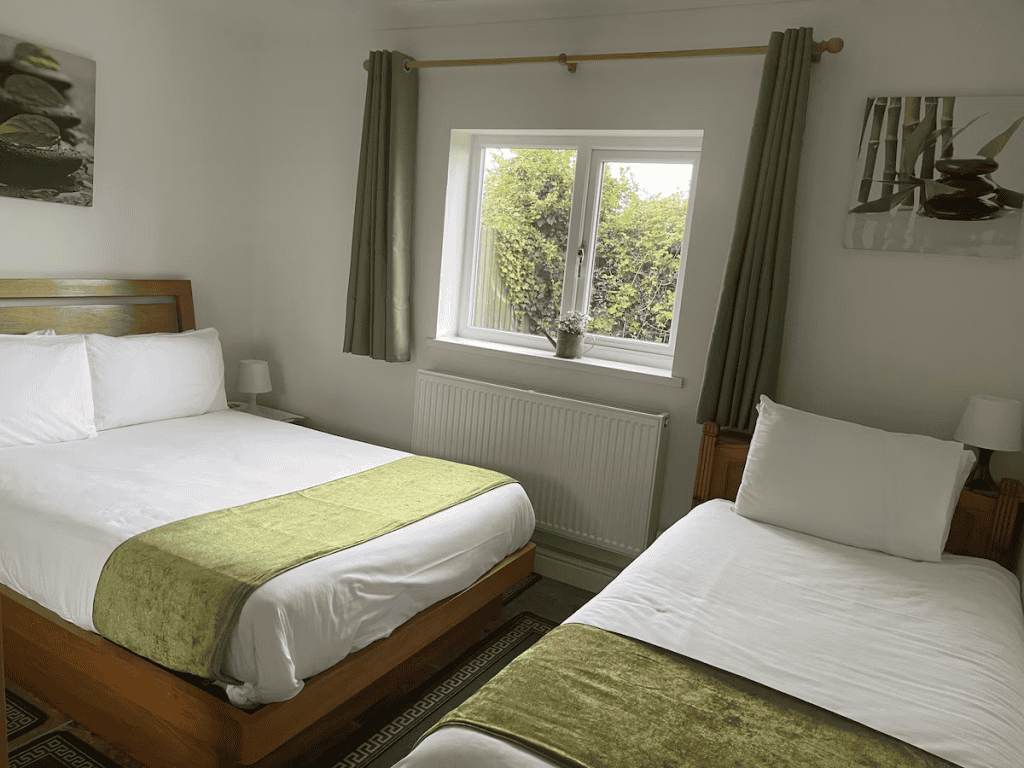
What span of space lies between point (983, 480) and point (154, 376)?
326 cm

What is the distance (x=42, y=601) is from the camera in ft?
6.90

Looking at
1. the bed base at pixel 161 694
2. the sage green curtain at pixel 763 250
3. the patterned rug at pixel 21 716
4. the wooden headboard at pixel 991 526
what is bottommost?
the patterned rug at pixel 21 716

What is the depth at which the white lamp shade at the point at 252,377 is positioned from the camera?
386cm

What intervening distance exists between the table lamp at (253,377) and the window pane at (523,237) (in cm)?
119

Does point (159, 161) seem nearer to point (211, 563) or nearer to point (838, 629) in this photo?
point (211, 563)

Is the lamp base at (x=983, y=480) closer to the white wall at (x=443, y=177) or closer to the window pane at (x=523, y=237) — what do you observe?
the white wall at (x=443, y=177)

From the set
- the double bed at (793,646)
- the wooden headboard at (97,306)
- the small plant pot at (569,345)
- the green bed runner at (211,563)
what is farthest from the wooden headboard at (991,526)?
the wooden headboard at (97,306)

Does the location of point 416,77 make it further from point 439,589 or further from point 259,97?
point 439,589

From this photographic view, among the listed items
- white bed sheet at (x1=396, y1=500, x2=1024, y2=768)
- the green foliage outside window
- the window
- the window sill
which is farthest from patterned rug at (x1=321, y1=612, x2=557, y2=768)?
the green foliage outside window

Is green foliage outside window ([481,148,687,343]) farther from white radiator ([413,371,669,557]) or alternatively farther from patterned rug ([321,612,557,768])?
patterned rug ([321,612,557,768])

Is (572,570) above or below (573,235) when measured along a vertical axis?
below

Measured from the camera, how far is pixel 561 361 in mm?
3311

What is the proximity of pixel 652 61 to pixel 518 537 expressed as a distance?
198cm

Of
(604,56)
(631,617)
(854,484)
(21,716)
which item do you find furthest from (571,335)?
(21,716)
